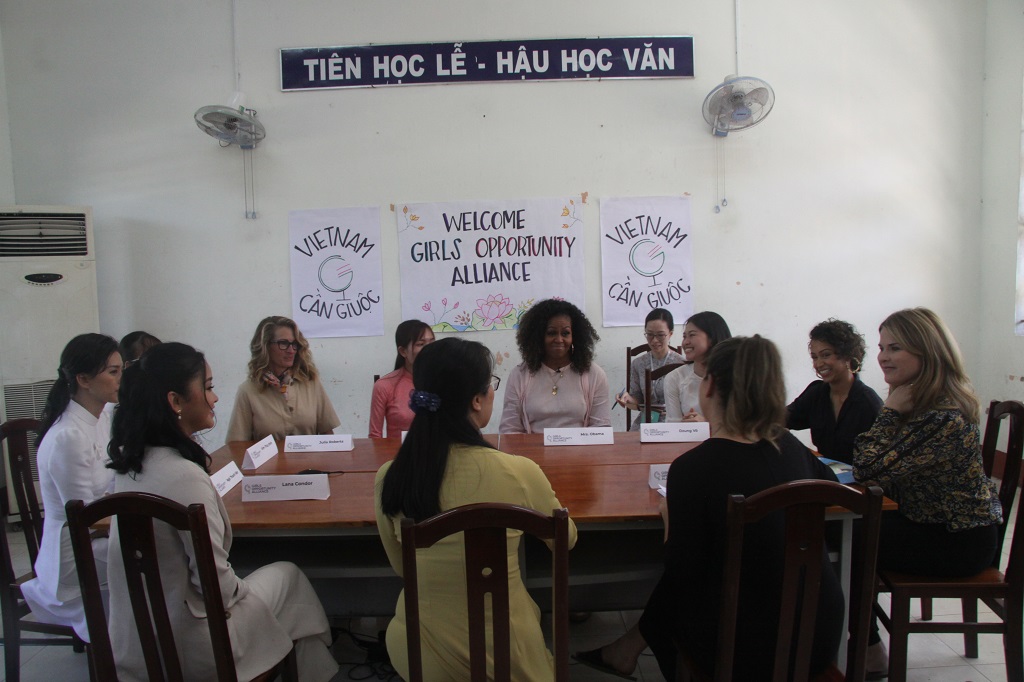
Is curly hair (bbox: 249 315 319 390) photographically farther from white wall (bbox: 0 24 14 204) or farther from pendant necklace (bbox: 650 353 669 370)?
white wall (bbox: 0 24 14 204)

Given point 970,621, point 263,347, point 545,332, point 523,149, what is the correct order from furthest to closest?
point 523,149 < point 545,332 < point 263,347 < point 970,621

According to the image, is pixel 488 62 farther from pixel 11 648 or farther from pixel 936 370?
pixel 11 648

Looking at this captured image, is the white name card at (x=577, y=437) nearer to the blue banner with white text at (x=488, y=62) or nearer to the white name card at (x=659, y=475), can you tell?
the white name card at (x=659, y=475)

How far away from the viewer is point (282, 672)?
154 cm

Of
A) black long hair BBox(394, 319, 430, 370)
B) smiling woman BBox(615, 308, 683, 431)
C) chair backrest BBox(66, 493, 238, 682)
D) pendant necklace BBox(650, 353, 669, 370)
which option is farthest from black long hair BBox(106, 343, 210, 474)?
pendant necklace BBox(650, 353, 669, 370)

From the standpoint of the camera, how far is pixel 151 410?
1.39 meters

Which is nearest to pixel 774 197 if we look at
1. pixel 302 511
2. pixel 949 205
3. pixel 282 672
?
pixel 949 205

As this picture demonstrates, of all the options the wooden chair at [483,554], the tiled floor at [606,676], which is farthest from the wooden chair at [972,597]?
the wooden chair at [483,554]

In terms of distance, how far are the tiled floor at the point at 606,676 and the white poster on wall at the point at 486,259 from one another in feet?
6.76

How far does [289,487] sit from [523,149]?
9.20 ft

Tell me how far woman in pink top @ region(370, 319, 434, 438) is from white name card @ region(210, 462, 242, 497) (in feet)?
3.25

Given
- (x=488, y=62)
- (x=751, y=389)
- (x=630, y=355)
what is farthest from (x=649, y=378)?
(x=488, y=62)

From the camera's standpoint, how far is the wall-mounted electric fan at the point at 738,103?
3350 millimetres

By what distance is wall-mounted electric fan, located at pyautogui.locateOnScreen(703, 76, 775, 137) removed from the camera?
3.35m
